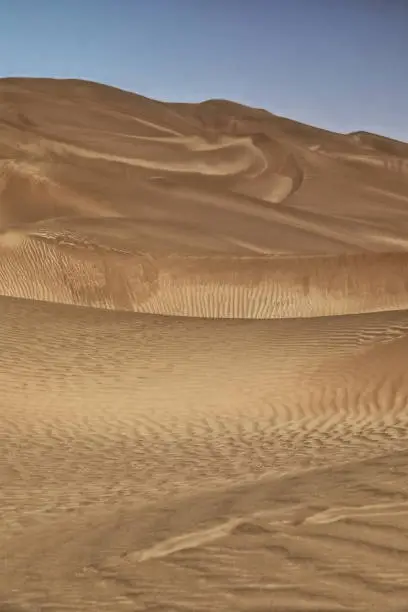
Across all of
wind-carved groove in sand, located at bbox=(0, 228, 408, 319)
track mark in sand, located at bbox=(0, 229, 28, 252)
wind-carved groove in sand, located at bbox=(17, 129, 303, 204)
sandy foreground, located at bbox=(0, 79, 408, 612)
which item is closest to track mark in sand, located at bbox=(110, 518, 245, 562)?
sandy foreground, located at bbox=(0, 79, 408, 612)

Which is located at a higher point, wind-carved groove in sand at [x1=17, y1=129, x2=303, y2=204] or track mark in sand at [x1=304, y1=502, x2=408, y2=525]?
wind-carved groove in sand at [x1=17, y1=129, x2=303, y2=204]

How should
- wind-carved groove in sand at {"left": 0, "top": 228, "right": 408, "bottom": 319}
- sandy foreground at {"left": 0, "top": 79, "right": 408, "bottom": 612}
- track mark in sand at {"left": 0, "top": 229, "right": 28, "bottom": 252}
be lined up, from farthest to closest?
track mark in sand at {"left": 0, "top": 229, "right": 28, "bottom": 252} → wind-carved groove in sand at {"left": 0, "top": 228, "right": 408, "bottom": 319} → sandy foreground at {"left": 0, "top": 79, "right": 408, "bottom": 612}

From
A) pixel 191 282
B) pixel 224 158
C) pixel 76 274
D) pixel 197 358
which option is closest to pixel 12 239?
pixel 76 274

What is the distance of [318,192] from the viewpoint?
20.0 ft

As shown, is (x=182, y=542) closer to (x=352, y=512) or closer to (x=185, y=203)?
(x=352, y=512)

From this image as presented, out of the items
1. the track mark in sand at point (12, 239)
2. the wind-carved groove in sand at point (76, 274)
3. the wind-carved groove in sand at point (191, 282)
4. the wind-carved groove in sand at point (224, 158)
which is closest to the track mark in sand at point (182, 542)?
the wind-carved groove in sand at point (191, 282)

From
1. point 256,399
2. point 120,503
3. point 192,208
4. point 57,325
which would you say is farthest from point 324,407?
point 192,208

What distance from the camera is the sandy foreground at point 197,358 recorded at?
205cm

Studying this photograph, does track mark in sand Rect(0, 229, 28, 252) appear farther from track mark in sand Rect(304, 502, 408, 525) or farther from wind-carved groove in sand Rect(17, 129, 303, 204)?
track mark in sand Rect(304, 502, 408, 525)

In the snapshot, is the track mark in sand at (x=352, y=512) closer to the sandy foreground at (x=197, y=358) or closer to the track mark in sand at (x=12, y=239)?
the sandy foreground at (x=197, y=358)

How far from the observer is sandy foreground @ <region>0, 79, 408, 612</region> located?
2.05 metres

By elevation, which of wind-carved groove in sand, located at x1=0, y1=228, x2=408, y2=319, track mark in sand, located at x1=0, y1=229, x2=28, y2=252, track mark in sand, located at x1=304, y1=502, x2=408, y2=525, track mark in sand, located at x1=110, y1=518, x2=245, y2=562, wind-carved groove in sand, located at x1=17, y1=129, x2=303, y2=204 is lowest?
track mark in sand, located at x1=110, y1=518, x2=245, y2=562

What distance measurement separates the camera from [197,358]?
4062 millimetres

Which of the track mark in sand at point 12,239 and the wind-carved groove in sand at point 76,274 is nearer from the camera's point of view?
the wind-carved groove in sand at point 76,274
